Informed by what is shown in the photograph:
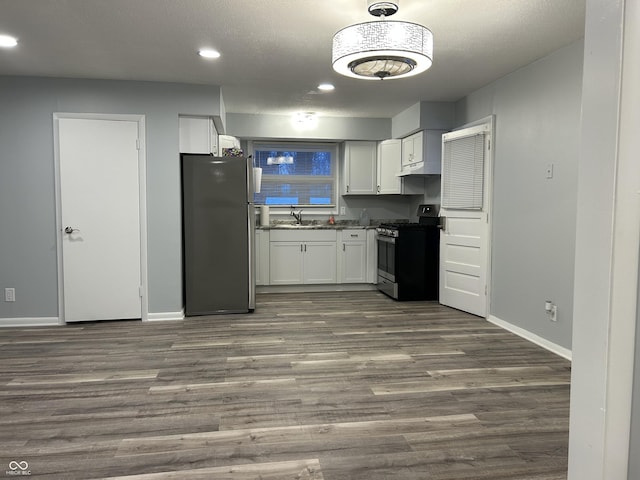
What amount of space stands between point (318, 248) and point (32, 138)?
3.48 meters

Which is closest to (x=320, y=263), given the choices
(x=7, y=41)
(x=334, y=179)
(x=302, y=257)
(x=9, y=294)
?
(x=302, y=257)

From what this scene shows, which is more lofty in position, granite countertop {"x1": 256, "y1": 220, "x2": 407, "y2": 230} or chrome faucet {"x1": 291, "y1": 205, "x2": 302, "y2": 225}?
chrome faucet {"x1": 291, "y1": 205, "x2": 302, "y2": 225}

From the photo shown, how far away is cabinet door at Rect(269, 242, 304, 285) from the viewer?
604 cm

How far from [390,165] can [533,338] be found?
3225 millimetres

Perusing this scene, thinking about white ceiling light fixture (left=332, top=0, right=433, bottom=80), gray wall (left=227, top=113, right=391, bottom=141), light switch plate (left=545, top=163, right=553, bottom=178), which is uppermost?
gray wall (left=227, top=113, right=391, bottom=141)

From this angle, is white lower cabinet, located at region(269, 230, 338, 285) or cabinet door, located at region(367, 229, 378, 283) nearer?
white lower cabinet, located at region(269, 230, 338, 285)

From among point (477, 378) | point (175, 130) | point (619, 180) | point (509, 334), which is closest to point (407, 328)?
point (509, 334)

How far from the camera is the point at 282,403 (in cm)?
258

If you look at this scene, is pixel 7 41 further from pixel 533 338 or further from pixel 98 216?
pixel 533 338

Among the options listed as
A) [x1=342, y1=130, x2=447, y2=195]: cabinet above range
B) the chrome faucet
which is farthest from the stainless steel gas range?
the chrome faucet

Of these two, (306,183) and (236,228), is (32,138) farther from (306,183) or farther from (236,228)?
(306,183)

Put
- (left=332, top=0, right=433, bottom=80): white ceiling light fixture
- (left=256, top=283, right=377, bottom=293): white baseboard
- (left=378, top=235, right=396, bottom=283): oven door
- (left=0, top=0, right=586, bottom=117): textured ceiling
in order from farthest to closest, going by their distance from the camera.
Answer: (left=256, top=283, right=377, bottom=293): white baseboard
(left=378, top=235, right=396, bottom=283): oven door
(left=0, top=0, right=586, bottom=117): textured ceiling
(left=332, top=0, right=433, bottom=80): white ceiling light fixture

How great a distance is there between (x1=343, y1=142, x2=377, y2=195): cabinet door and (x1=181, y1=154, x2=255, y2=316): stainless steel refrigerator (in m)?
2.06

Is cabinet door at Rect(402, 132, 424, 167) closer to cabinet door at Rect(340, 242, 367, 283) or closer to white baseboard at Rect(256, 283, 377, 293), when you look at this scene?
cabinet door at Rect(340, 242, 367, 283)
